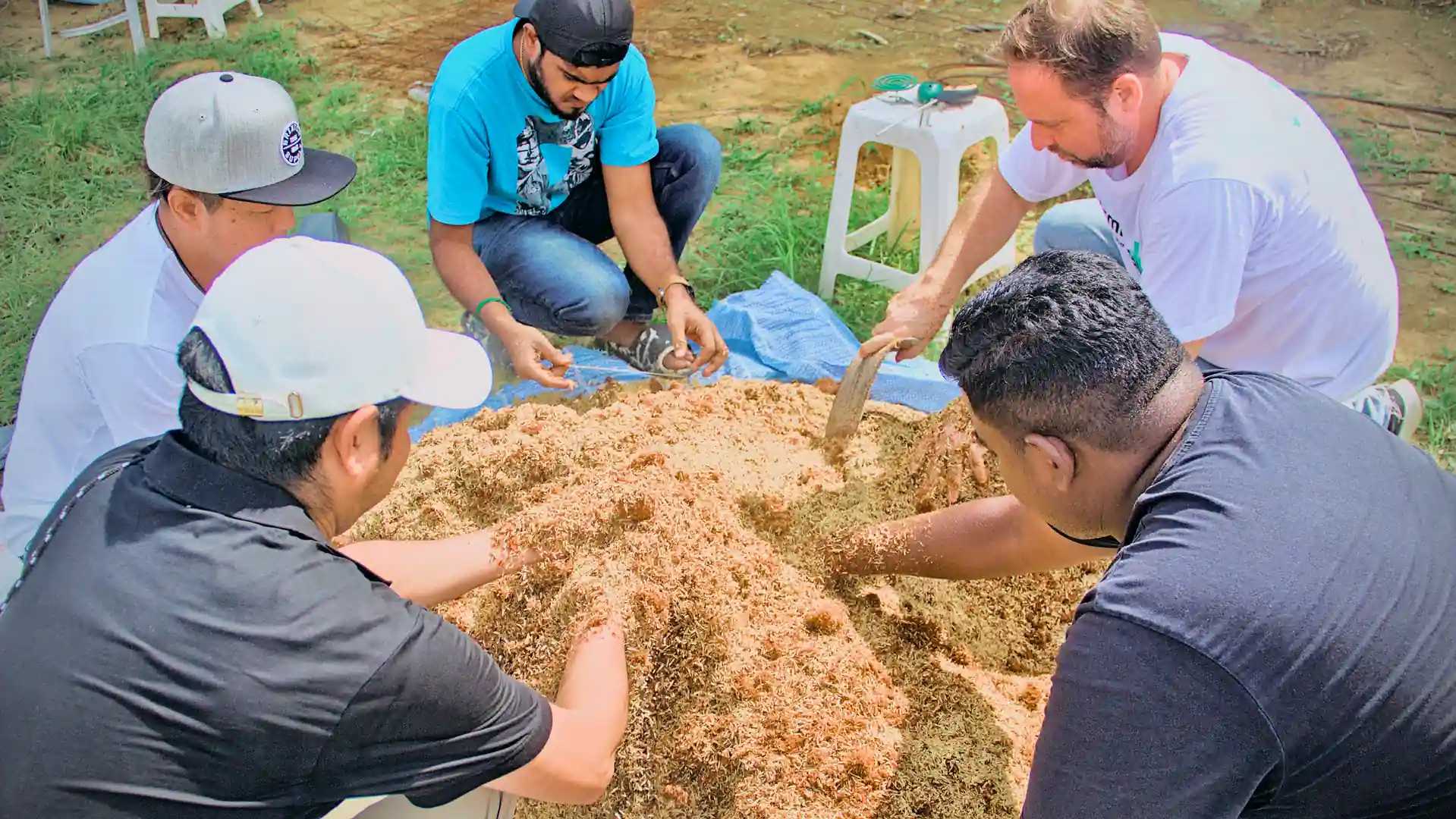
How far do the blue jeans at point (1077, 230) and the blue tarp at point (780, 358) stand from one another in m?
0.55

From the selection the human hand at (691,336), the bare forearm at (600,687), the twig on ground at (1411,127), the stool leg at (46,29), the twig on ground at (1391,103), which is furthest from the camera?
the stool leg at (46,29)

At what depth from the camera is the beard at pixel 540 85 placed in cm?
A: 301

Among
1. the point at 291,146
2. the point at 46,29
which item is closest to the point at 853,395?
the point at 291,146

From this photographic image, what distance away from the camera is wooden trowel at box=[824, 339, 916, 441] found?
2.79m

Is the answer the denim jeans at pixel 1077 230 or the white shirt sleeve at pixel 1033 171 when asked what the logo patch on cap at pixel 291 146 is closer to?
the white shirt sleeve at pixel 1033 171

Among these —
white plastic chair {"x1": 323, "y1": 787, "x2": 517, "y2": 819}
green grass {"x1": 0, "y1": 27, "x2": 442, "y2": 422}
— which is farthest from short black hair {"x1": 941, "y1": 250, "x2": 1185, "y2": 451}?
green grass {"x1": 0, "y1": 27, "x2": 442, "y2": 422}

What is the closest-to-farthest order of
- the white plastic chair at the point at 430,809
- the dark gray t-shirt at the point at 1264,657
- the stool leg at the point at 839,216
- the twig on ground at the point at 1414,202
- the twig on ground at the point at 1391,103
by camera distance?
the dark gray t-shirt at the point at 1264,657
the white plastic chair at the point at 430,809
the stool leg at the point at 839,216
the twig on ground at the point at 1414,202
the twig on ground at the point at 1391,103

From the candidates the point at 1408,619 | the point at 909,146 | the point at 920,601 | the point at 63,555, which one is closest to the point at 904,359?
the point at 920,601

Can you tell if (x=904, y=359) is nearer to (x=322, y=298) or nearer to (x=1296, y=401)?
(x=1296, y=401)

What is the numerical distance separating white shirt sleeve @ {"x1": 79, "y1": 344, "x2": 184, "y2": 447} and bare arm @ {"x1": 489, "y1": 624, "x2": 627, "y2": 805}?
3.22ft

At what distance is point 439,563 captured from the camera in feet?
6.77

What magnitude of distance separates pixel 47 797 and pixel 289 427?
525 millimetres

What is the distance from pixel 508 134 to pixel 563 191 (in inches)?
14.7

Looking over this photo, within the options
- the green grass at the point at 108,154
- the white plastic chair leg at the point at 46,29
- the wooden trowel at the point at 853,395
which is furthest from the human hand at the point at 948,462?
the white plastic chair leg at the point at 46,29
